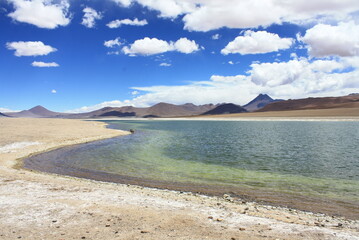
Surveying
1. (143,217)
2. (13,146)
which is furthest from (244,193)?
(13,146)

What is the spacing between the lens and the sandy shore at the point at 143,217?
768 cm

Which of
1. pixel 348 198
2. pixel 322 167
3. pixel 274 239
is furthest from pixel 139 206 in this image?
pixel 322 167

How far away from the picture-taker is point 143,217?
9.11m

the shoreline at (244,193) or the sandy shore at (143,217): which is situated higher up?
the sandy shore at (143,217)

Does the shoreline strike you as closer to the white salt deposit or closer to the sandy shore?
the sandy shore

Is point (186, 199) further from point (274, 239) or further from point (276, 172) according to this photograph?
point (276, 172)

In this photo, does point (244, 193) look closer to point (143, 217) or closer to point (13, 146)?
point (143, 217)

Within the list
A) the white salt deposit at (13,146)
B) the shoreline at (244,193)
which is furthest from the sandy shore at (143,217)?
the white salt deposit at (13,146)

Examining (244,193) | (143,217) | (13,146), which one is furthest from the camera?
(13,146)

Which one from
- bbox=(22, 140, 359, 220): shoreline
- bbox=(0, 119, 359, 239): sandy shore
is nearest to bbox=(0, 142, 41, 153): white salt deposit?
bbox=(22, 140, 359, 220): shoreline

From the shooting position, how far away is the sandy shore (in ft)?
25.2

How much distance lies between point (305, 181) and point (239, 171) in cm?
476

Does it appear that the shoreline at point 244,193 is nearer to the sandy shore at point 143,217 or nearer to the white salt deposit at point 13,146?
the sandy shore at point 143,217

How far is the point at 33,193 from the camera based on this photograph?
11945mm
